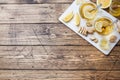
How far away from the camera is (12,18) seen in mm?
1238

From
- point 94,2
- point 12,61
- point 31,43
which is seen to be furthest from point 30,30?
point 94,2

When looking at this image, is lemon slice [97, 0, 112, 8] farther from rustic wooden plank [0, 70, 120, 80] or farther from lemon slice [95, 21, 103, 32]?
rustic wooden plank [0, 70, 120, 80]

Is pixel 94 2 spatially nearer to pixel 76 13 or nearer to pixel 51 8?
pixel 76 13

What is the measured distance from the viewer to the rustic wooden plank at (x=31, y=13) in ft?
4.01

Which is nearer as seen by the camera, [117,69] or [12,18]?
[117,69]

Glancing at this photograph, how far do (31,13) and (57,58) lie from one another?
266mm

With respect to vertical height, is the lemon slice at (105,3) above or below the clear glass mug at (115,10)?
above

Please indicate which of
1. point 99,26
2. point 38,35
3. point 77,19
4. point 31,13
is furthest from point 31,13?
point 99,26

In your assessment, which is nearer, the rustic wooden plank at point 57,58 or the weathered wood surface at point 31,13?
the rustic wooden plank at point 57,58

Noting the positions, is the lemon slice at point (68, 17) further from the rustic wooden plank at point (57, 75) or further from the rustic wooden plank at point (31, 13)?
the rustic wooden plank at point (57, 75)

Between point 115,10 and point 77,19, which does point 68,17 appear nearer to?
point 77,19

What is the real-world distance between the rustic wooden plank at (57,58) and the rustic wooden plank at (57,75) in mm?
22

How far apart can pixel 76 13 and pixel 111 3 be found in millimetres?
168

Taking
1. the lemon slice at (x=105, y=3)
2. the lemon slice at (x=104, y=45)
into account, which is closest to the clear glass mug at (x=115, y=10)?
the lemon slice at (x=105, y=3)
